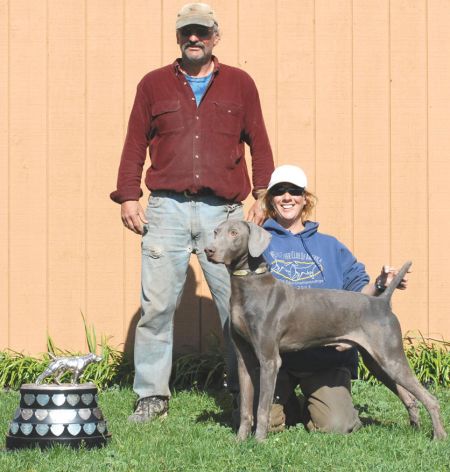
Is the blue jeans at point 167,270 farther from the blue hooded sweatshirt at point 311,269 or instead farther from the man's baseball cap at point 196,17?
the man's baseball cap at point 196,17

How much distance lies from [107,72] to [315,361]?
9.20 feet

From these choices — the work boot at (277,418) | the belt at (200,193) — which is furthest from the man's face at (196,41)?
the work boot at (277,418)

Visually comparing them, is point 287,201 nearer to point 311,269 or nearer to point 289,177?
point 289,177

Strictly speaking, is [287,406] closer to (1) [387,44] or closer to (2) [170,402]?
(2) [170,402]

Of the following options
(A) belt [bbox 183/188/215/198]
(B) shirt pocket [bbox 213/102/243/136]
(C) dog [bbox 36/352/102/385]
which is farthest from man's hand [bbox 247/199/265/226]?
(C) dog [bbox 36/352/102/385]

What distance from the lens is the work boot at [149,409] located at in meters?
5.87

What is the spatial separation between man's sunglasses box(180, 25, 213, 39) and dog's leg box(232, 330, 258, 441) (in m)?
1.77

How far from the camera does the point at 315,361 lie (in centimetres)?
572

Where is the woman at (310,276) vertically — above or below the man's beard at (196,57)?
below

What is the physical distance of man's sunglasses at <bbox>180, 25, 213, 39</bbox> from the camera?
5.79m

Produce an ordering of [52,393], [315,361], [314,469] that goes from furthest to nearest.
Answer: [315,361], [52,393], [314,469]

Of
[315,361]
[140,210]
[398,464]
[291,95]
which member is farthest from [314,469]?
[291,95]

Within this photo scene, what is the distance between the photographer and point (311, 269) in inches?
224

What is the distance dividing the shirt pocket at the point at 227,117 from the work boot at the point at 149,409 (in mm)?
1640
